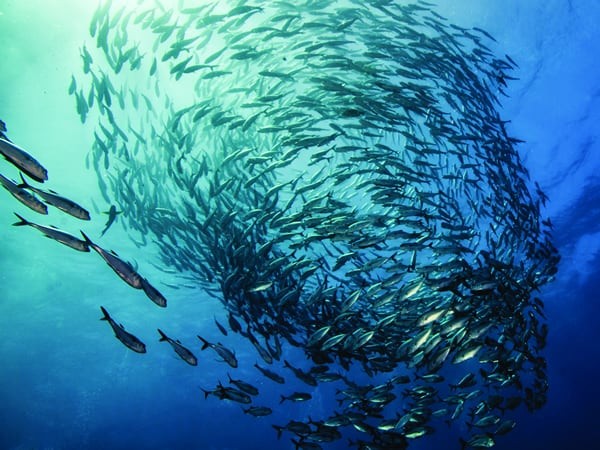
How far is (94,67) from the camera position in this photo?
483 inches

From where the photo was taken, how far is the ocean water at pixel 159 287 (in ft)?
40.3

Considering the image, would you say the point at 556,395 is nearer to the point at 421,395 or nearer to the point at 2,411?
the point at 421,395

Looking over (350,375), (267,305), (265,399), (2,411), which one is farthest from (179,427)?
(267,305)

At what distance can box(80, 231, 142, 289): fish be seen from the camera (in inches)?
133

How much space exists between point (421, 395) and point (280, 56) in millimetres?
8913

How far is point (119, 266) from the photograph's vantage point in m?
3.46

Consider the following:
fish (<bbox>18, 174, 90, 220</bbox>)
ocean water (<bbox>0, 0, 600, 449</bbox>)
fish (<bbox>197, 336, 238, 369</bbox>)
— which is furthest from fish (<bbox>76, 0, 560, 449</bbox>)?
fish (<bbox>18, 174, 90, 220</bbox>)

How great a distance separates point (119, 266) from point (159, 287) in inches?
985

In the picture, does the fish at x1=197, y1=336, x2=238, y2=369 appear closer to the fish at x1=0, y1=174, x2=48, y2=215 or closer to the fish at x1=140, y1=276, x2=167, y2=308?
the fish at x1=140, y1=276, x2=167, y2=308

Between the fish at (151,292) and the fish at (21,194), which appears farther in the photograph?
the fish at (151,292)

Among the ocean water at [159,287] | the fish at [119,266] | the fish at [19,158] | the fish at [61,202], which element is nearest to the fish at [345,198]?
the ocean water at [159,287]

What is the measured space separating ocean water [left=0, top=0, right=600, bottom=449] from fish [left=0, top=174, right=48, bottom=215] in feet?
15.4

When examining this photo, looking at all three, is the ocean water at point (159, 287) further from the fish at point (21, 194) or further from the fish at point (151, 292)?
the fish at point (21, 194)

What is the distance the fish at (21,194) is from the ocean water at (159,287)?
4.70 meters
